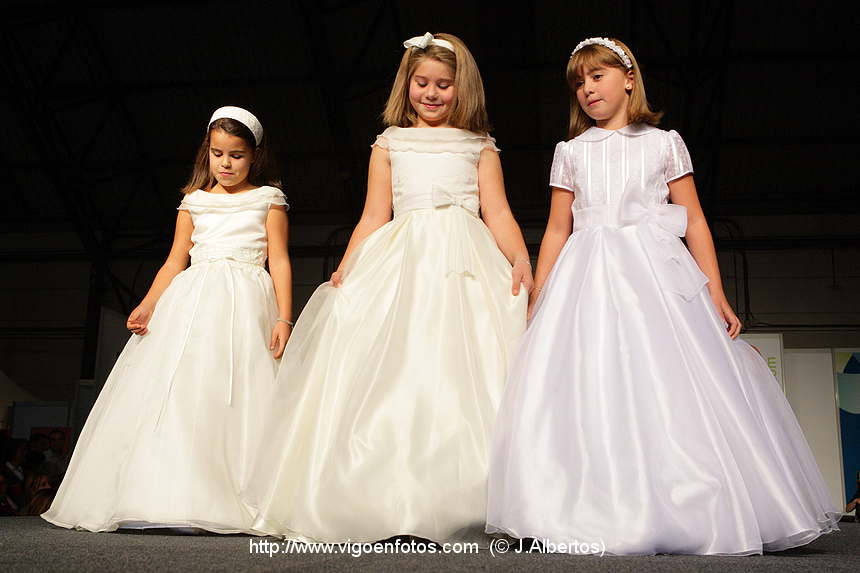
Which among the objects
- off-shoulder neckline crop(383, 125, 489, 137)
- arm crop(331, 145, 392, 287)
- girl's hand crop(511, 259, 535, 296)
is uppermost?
off-shoulder neckline crop(383, 125, 489, 137)

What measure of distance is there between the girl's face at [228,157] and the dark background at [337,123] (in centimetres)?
495

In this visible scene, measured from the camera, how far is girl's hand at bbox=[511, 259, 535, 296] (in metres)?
2.29

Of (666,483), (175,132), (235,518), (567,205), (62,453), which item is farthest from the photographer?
(175,132)

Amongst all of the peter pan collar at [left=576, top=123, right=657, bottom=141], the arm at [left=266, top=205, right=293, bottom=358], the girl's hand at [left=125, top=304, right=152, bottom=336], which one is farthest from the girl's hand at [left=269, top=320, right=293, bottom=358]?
the peter pan collar at [left=576, top=123, right=657, bottom=141]

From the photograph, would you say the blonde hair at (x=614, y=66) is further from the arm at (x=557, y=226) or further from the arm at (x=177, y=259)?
the arm at (x=177, y=259)

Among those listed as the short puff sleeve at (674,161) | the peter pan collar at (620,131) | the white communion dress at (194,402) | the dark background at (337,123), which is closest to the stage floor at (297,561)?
the white communion dress at (194,402)

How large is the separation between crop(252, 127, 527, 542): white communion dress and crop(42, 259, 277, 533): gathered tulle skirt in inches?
7.6

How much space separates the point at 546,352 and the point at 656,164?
Answer: 0.66 metres

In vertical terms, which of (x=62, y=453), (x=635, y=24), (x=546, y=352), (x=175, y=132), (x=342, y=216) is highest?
(x=635, y=24)

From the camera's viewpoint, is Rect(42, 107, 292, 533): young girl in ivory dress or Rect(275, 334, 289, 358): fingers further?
Rect(275, 334, 289, 358): fingers

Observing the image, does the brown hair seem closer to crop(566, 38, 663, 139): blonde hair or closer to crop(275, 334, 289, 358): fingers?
crop(275, 334, 289, 358): fingers

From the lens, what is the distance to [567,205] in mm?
2443

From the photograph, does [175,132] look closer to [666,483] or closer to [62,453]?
[62,453]

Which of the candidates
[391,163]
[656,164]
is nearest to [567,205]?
[656,164]
